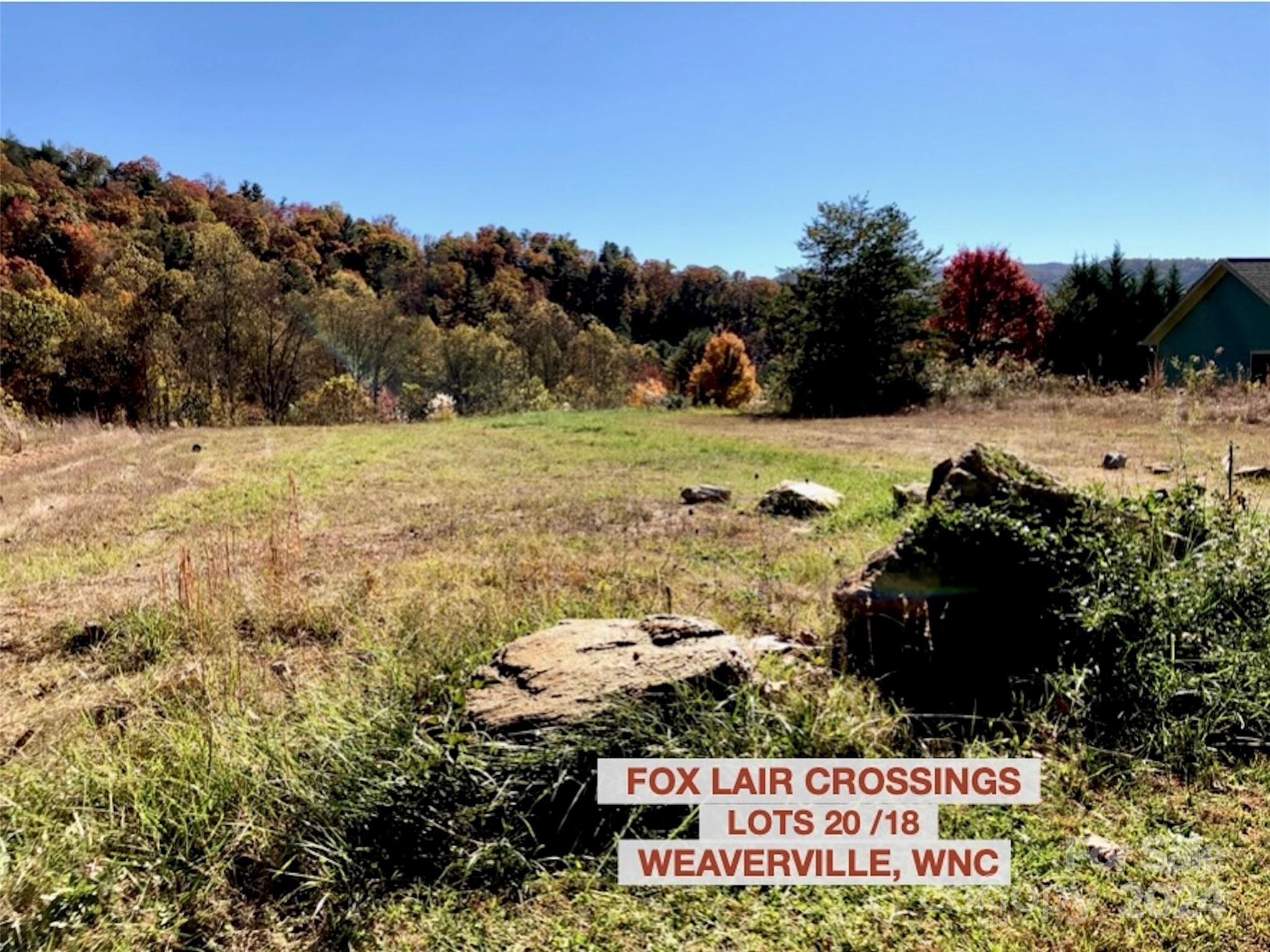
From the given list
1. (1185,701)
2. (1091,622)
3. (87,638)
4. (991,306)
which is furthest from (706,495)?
(991,306)

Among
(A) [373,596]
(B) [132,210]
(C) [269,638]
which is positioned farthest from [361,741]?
(B) [132,210]

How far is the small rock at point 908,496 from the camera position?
4956mm

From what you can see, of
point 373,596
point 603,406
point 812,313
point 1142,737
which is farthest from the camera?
point 603,406

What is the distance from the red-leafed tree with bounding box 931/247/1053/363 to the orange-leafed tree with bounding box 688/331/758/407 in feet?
34.1

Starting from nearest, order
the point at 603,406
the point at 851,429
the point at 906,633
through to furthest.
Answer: the point at 906,633 < the point at 851,429 < the point at 603,406

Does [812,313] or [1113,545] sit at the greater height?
[812,313]

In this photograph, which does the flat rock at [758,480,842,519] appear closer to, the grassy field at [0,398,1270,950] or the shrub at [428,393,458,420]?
the grassy field at [0,398,1270,950]

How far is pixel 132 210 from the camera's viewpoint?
29578mm

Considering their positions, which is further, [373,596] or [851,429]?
[851,429]

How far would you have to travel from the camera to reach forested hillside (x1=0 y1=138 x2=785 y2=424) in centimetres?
2002

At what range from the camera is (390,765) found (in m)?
1.89

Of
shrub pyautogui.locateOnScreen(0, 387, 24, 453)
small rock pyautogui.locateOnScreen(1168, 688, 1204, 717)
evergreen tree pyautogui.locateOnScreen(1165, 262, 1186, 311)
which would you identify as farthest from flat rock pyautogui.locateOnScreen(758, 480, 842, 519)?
evergreen tree pyautogui.locateOnScreen(1165, 262, 1186, 311)

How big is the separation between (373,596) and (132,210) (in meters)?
35.2

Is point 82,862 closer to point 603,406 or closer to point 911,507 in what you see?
point 911,507
